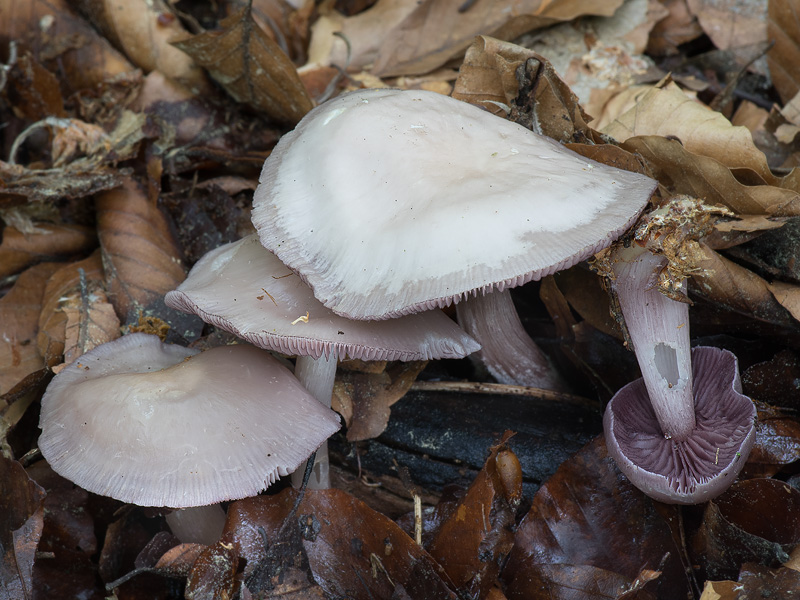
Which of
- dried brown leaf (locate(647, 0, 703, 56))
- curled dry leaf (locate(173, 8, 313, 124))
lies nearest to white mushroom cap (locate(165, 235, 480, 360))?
curled dry leaf (locate(173, 8, 313, 124))

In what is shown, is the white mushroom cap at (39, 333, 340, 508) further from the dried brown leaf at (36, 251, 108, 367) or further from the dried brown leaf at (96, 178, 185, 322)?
the dried brown leaf at (96, 178, 185, 322)

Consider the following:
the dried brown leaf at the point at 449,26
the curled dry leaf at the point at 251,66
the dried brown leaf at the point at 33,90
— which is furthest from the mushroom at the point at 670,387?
the dried brown leaf at the point at 33,90

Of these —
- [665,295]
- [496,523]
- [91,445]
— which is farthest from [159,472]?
[665,295]

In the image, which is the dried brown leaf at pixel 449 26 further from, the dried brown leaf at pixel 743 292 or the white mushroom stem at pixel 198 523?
the white mushroom stem at pixel 198 523

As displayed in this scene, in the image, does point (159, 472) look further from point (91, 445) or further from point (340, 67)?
point (340, 67)

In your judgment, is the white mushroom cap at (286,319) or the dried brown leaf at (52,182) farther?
the dried brown leaf at (52,182)

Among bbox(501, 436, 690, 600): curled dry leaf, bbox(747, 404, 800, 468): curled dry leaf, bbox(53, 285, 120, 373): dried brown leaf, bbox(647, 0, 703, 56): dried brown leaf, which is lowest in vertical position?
bbox(501, 436, 690, 600): curled dry leaf

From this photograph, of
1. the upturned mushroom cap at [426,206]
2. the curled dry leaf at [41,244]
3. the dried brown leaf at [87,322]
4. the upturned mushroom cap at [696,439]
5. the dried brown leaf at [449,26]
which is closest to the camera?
the upturned mushroom cap at [426,206]
